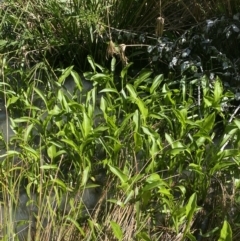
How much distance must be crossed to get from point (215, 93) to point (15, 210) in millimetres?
1111

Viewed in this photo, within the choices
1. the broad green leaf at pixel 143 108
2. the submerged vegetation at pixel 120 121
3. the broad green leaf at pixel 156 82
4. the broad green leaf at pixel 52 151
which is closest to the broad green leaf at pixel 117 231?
the submerged vegetation at pixel 120 121

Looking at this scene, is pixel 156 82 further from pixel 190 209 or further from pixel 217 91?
pixel 190 209

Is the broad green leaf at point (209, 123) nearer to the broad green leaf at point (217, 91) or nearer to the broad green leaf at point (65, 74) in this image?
the broad green leaf at point (217, 91)

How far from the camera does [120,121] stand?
2908mm

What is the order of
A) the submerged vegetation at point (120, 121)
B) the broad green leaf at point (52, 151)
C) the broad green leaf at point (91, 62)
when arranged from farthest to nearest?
the broad green leaf at point (91, 62) → the broad green leaf at point (52, 151) → the submerged vegetation at point (120, 121)

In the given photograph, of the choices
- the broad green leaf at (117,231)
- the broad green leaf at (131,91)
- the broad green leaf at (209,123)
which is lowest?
the broad green leaf at (117,231)

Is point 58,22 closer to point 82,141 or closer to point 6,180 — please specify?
point 82,141

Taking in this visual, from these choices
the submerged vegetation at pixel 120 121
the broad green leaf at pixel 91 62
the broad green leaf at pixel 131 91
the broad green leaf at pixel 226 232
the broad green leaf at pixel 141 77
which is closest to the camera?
the broad green leaf at pixel 226 232

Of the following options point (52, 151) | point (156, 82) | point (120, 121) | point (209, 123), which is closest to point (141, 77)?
point (156, 82)

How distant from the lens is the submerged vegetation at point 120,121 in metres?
2.37

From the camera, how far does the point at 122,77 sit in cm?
306

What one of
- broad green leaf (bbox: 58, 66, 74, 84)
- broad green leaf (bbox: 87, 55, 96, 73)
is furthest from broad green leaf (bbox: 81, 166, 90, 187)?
broad green leaf (bbox: 87, 55, 96, 73)

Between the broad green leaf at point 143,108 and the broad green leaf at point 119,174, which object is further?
the broad green leaf at point 143,108

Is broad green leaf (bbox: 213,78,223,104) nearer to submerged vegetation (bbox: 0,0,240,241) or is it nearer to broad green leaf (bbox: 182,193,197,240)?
submerged vegetation (bbox: 0,0,240,241)
